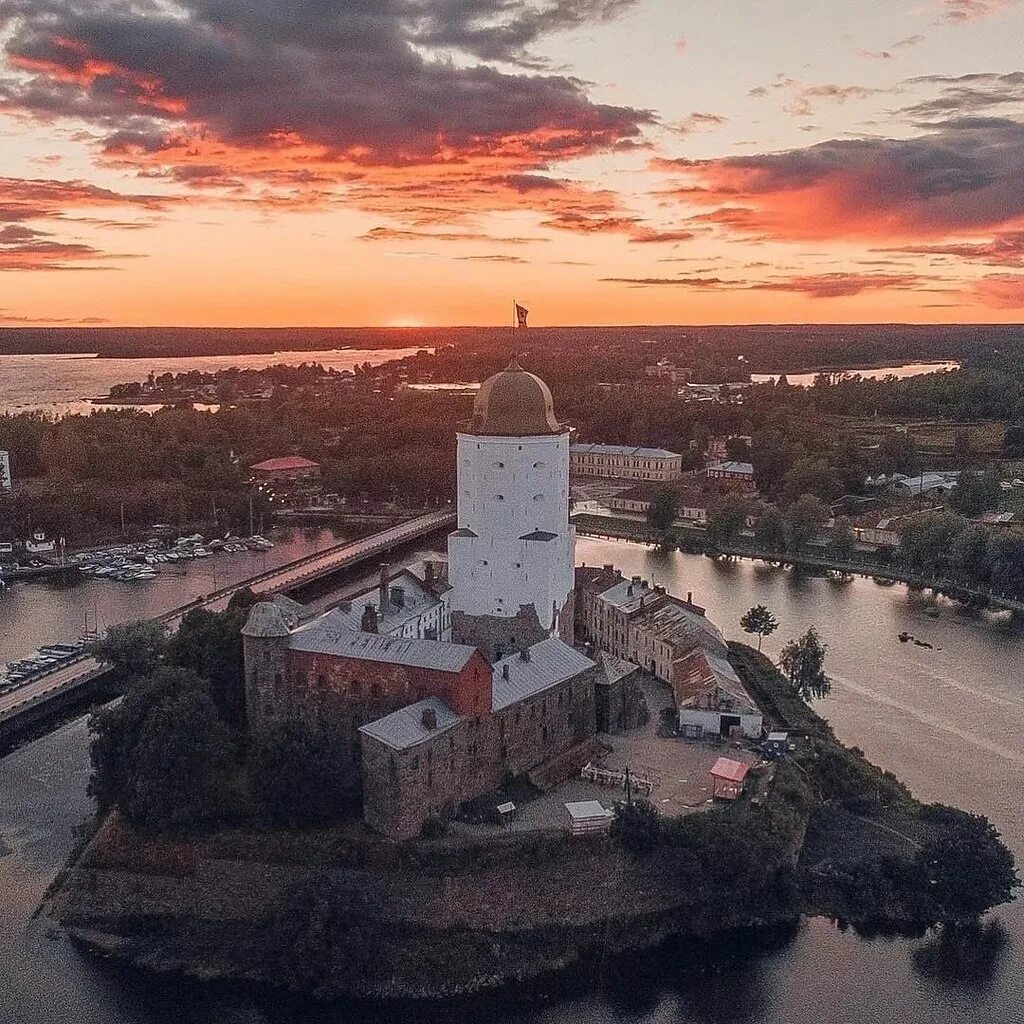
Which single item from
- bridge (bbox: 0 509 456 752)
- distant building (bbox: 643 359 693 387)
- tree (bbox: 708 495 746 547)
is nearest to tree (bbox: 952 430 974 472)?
tree (bbox: 708 495 746 547)

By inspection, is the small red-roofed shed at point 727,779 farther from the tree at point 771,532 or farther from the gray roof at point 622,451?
the gray roof at point 622,451

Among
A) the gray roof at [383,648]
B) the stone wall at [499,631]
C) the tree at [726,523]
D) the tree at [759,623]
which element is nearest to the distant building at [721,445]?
the tree at [726,523]

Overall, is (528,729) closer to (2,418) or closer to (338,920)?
(338,920)

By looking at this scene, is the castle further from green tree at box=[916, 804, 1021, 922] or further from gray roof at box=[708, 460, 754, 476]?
gray roof at box=[708, 460, 754, 476]

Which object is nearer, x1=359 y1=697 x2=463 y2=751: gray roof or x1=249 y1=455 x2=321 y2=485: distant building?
x1=359 y1=697 x2=463 y2=751: gray roof

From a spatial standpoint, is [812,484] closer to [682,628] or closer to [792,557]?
[792,557]

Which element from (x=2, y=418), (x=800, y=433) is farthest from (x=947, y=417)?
(x=2, y=418)

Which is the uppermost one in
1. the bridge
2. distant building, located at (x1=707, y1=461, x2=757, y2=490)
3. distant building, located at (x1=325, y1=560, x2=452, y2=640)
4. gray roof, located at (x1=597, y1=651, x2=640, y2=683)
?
distant building, located at (x1=325, y1=560, x2=452, y2=640)
